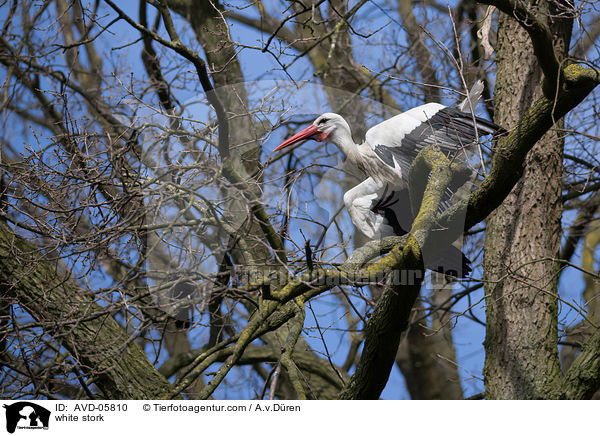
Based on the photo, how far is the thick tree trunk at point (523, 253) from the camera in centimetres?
401

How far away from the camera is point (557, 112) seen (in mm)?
3178

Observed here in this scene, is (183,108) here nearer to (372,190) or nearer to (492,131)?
(372,190)

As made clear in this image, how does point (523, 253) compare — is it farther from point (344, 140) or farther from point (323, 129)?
point (323, 129)

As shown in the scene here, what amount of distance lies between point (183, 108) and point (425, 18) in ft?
8.29

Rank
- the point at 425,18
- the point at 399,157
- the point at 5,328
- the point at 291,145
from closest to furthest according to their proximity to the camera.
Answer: the point at 5,328 < the point at 399,157 < the point at 291,145 < the point at 425,18

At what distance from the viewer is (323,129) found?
4.05m

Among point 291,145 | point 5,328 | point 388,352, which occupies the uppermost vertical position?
point 291,145
